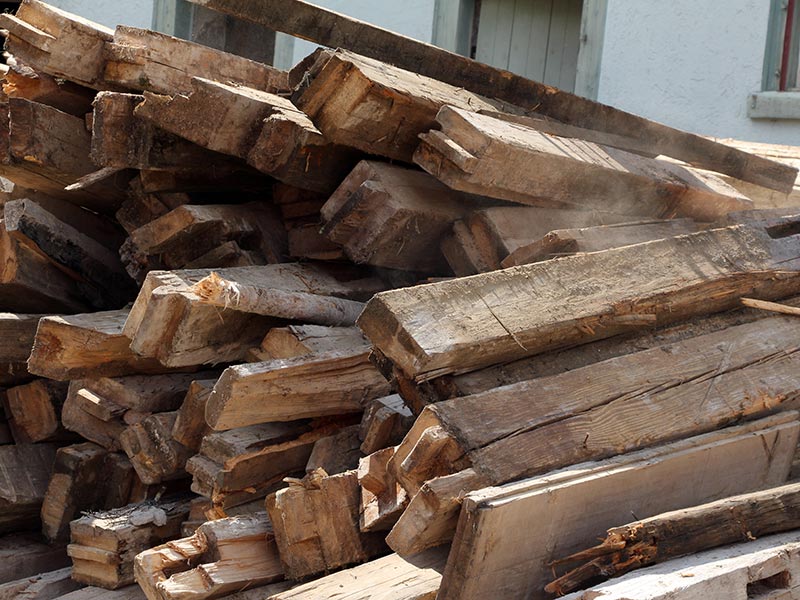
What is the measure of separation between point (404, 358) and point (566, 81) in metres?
5.53

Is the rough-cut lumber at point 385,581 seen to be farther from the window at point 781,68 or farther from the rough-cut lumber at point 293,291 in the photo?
the window at point 781,68

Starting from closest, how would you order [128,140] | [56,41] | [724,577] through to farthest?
[724,577], [128,140], [56,41]

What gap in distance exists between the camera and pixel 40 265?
3.59 metres

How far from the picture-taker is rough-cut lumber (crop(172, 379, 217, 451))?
2.89 meters

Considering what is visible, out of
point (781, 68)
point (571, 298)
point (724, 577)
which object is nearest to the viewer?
point (724, 577)

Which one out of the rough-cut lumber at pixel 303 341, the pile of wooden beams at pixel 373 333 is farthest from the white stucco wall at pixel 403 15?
the rough-cut lumber at pixel 303 341

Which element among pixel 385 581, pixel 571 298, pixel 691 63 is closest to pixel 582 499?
pixel 385 581

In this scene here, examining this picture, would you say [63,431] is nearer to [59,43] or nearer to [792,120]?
[59,43]

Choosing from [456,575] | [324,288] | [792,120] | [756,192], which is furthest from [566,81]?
[456,575]

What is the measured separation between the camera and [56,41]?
3400mm

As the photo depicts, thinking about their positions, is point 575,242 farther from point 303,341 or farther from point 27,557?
point 27,557

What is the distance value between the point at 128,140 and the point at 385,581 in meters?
1.81

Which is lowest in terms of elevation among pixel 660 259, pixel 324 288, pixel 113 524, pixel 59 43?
pixel 113 524

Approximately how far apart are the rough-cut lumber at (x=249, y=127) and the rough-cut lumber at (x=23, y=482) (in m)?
1.21
